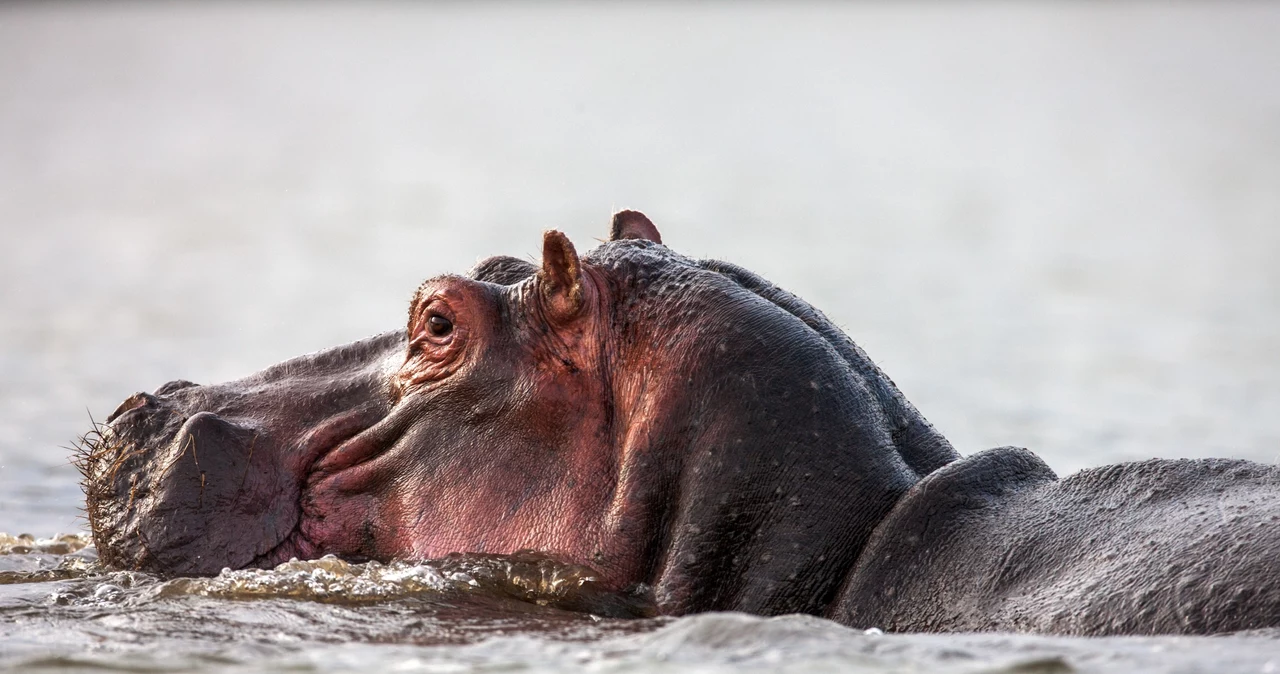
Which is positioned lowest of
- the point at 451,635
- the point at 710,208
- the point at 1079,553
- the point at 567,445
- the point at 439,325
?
the point at 451,635

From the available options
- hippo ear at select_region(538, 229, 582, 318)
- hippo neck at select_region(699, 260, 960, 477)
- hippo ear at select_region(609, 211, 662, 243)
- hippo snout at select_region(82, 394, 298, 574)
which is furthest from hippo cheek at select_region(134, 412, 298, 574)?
hippo neck at select_region(699, 260, 960, 477)

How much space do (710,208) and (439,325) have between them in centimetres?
2388

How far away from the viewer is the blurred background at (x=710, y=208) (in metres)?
13.9

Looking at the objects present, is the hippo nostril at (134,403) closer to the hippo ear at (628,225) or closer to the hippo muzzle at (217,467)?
the hippo muzzle at (217,467)

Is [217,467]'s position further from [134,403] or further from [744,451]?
[744,451]

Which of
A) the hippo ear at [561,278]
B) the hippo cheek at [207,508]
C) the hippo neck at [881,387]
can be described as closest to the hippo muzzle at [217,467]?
the hippo cheek at [207,508]

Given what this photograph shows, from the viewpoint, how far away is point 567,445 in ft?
17.5

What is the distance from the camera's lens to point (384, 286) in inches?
784

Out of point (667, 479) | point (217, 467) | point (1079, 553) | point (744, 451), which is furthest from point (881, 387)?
point (217, 467)

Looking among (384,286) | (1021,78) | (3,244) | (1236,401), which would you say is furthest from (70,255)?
(1021,78)

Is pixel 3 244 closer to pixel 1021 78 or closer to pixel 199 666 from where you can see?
pixel 199 666

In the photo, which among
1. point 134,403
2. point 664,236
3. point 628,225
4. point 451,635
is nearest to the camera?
point 451,635

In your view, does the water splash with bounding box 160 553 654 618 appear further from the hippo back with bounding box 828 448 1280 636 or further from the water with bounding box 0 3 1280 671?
the hippo back with bounding box 828 448 1280 636

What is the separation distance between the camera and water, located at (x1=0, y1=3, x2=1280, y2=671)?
16.8ft
